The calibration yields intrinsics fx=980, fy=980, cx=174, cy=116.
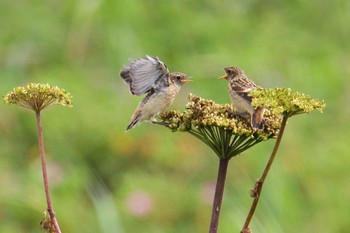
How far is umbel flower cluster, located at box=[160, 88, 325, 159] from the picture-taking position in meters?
3.37

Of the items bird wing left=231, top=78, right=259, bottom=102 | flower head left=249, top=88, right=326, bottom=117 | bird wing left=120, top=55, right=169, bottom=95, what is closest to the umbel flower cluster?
flower head left=249, top=88, right=326, bottom=117

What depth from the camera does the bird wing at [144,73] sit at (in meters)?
4.41

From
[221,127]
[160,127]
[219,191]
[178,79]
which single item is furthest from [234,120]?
[160,127]

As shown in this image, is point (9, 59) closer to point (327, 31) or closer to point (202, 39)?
point (202, 39)

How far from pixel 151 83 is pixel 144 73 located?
0.06 metres

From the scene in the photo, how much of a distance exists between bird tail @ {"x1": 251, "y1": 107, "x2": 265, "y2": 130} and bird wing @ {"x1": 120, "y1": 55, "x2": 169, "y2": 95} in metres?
0.70

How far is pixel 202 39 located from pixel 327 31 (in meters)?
2.05

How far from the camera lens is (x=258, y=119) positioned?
3.83 metres

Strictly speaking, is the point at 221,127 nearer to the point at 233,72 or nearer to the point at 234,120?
the point at 234,120

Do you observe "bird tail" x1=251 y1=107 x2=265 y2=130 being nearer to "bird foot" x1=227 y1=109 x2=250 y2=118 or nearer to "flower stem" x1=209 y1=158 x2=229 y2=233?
"bird foot" x1=227 y1=109 x2=250 y2=118

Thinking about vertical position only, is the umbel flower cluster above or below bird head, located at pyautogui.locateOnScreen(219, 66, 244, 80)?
below

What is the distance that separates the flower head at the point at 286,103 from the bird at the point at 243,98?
31 cm

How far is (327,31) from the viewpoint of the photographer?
12641 millimetres

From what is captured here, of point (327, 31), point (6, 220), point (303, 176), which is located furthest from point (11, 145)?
point (327, 31)
